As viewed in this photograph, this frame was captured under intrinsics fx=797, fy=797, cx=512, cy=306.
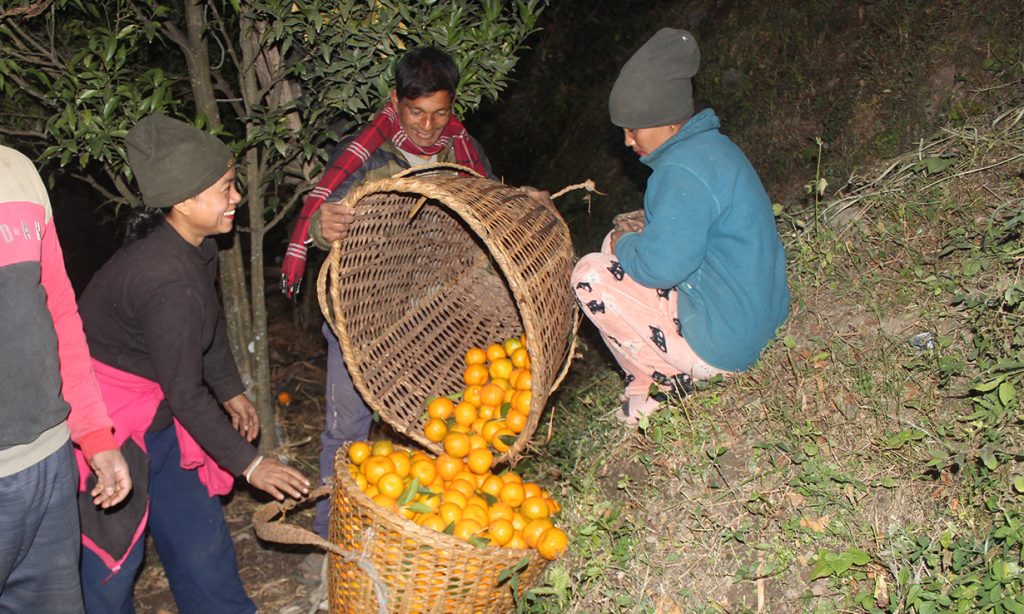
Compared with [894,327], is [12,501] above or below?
above

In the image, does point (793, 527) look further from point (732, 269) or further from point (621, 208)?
point (621, 208)

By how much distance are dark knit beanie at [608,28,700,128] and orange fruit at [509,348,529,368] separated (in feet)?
3.67

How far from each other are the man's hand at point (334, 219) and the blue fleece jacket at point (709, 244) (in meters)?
1.02

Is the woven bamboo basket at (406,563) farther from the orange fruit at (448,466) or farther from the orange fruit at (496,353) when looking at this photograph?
the orange fruit at (496,353)

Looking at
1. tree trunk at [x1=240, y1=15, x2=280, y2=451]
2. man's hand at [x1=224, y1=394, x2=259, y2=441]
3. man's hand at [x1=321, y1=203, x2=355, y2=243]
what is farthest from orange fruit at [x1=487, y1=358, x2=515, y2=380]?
tree trunk at [x1=240, y1=15, x2=280, y2=451]

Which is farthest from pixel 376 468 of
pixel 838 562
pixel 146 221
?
pixel 838 562

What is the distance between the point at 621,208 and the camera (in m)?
7.17

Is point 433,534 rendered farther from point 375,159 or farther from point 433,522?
point 375,159

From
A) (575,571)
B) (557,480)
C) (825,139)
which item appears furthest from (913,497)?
(825,139)

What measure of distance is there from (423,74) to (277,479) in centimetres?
169

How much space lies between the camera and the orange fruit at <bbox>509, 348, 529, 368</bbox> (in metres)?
3.45

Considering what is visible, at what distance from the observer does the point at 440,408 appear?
3314 millimetres

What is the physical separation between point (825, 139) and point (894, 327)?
9.21 ft

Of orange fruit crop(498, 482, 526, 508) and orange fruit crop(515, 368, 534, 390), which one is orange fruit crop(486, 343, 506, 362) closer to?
orange fruit crop(515, 368, 534, 390)
